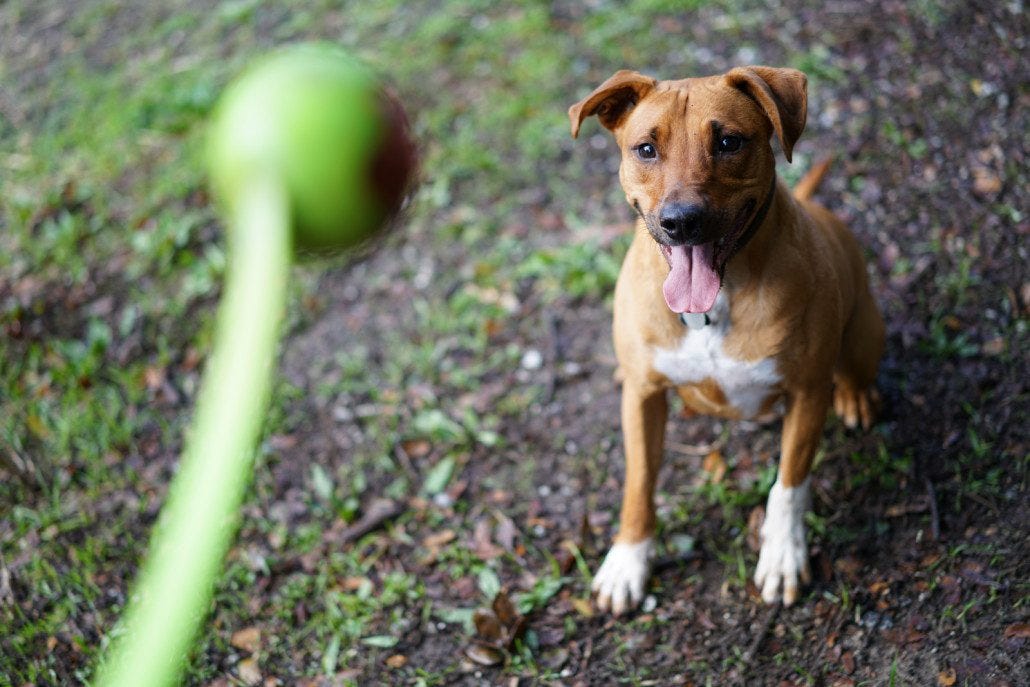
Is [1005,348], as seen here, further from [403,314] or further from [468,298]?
[403,314]

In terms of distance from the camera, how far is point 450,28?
6602mm

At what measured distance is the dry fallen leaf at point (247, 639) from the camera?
3510 mm

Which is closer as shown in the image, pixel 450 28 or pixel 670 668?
pixel 670 668

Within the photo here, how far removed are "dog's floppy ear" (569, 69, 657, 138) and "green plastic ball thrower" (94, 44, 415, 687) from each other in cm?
55

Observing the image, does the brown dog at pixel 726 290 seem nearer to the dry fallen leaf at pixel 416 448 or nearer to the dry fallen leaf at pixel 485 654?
the dry fallen leaf at pixel 485 654

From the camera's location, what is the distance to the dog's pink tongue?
271 cm

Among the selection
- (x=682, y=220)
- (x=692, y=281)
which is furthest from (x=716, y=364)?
(x=682, y=220)

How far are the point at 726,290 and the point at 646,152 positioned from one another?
512 millimetres

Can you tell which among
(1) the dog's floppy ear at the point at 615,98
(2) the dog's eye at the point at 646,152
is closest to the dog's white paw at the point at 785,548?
(2) the dog's eye at the point at 646,152

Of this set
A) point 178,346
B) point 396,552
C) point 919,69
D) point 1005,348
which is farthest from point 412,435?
point 919,69

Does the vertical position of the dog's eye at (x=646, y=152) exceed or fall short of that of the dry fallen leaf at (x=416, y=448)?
it exceeds it

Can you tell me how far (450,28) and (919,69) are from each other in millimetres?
3136

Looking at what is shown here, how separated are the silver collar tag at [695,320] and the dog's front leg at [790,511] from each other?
1.50ft

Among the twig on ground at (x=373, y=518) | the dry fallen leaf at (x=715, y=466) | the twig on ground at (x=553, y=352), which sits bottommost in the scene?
the dry fallen leaf at (x=715, y=466)
